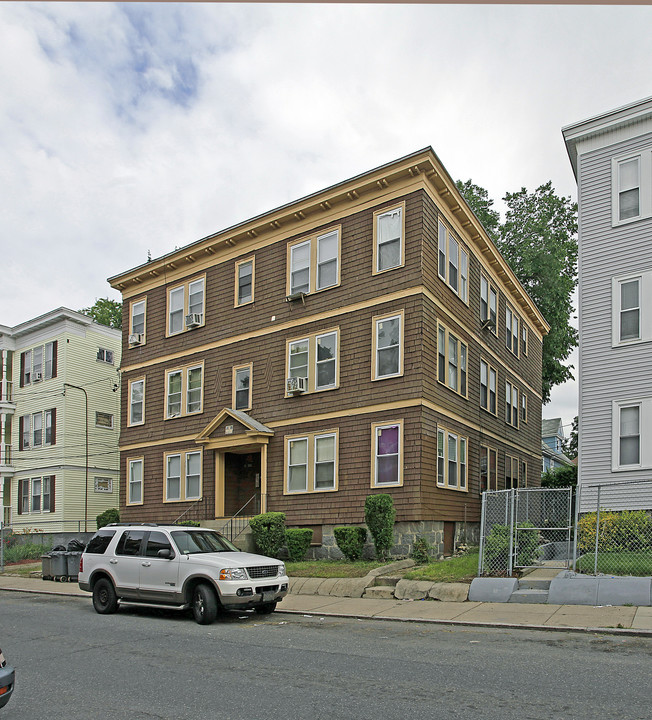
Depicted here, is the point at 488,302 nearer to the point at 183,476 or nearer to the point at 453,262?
the point at 453,262

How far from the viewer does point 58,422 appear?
3812 cm

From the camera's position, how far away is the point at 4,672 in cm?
616

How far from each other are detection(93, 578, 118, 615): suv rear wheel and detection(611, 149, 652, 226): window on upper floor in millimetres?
16012

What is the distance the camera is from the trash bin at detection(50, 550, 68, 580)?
2270 cm

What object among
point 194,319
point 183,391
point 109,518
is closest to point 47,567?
point 109,518

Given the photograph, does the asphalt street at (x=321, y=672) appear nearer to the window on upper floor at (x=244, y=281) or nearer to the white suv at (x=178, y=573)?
the white suv at (x=178, y=573)

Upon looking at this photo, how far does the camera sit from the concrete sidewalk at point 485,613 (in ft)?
37.8

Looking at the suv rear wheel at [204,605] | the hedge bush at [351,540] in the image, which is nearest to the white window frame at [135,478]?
the hedge bush at [351,540]

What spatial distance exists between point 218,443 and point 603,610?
15.0 m

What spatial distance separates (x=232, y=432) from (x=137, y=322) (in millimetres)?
8428

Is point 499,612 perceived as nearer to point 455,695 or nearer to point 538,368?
point 455,695

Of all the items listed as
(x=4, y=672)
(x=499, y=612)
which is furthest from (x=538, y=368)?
(x=4, y=672)

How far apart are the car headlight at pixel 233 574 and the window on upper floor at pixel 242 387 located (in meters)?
12.0

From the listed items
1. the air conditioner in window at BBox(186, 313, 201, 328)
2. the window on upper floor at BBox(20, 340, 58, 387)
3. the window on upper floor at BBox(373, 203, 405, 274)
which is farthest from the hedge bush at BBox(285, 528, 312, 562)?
the window on upper floor at BBox(20, 340, 58, 387)
